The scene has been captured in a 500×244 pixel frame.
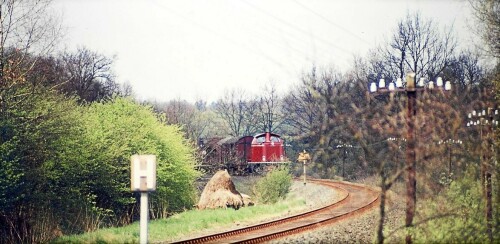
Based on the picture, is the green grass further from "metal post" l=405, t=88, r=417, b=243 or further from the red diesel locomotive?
the red diesel locomotive

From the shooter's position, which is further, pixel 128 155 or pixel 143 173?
pixel 128 155

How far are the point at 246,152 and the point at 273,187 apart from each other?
17.5 meters

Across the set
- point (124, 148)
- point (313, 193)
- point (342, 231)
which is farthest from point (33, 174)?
point (313, 193)

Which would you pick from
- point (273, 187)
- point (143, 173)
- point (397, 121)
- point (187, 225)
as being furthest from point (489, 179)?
point (273, 187)

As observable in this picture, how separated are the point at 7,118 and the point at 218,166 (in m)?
24.2

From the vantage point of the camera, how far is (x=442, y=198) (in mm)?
A: 16266

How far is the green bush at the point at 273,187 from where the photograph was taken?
94.7 ft

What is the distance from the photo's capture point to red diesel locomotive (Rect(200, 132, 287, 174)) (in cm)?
4359

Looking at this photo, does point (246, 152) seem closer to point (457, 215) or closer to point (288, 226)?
point (288, 226)

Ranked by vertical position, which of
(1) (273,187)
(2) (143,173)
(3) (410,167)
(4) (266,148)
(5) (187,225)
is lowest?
(5) (187,225)

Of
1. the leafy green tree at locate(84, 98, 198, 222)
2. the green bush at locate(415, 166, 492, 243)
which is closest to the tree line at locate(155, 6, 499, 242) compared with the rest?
the green bush at locate(415, 166, 492, 243)

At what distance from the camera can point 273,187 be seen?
95.1 feet

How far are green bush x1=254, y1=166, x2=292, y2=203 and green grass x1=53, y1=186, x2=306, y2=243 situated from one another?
111 inches

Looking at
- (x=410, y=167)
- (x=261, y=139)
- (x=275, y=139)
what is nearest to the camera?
(x=410, y=167)
